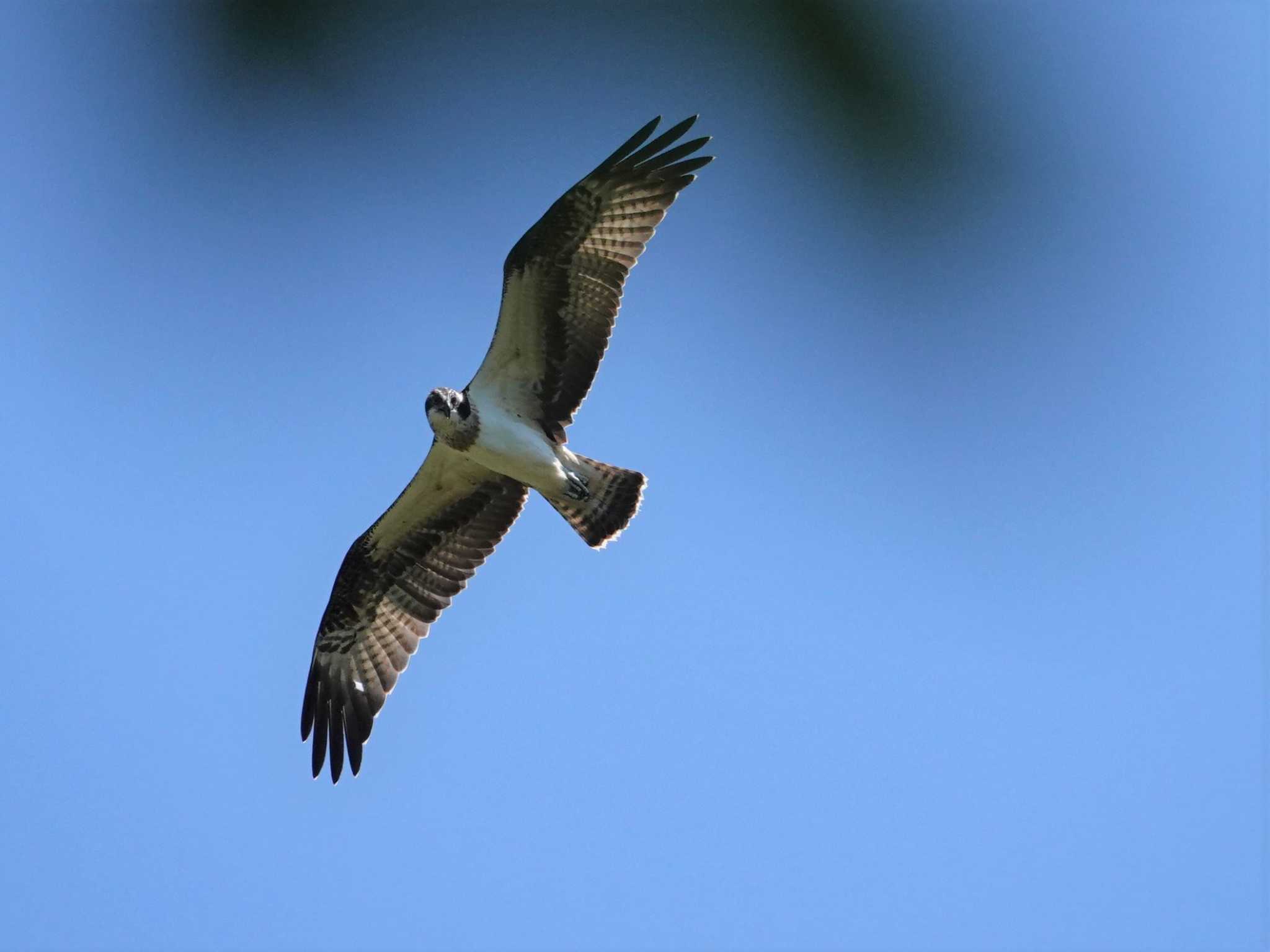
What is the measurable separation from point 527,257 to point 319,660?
3.02m

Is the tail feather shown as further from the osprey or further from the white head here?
the white head

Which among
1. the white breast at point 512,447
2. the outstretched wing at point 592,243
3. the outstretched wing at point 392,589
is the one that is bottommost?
the outstretched wing at point 392,589

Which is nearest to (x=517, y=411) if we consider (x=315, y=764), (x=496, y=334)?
(x=496, y=334)

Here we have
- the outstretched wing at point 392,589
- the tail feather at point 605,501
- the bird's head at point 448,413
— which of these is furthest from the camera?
the outstretched wing at point 392,589

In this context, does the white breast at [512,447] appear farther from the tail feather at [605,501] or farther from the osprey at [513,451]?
the tail feather at [605,501]

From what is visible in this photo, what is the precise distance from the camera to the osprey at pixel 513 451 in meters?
7.67

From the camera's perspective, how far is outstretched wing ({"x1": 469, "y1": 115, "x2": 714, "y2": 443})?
766 centimetres

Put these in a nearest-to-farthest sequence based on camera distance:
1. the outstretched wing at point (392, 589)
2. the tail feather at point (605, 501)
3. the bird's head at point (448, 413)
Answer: the bird's head at point (448, 413) → the tail feather at point (605, 501) → the outstretched wing at point (392, 589)

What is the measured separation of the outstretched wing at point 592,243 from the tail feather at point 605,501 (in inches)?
31.7

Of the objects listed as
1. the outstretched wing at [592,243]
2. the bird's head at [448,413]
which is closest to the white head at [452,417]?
the bird's head at [448,413]

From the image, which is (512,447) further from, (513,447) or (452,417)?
(452,417)

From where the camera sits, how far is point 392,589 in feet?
28.6

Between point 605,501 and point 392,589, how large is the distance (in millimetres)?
1623

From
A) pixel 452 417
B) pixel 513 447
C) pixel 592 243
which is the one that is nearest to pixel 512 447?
pixel 513 447
